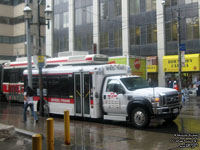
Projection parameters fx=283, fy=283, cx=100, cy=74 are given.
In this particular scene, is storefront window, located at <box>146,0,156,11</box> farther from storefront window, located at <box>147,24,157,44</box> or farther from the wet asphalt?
the wet asphalt

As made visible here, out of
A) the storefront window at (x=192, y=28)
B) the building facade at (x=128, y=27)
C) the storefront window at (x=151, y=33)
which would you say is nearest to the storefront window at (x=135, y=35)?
the building facade at (x=128, y=27)

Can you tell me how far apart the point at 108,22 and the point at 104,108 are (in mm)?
26291

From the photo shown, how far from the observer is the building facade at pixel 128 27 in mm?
30141

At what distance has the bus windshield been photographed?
38.0 feet

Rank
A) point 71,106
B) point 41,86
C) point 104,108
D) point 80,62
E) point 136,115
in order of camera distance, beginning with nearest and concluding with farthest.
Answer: point 136,115 < point 104,108 < point 71,106 < point 41,86 < point 80,62

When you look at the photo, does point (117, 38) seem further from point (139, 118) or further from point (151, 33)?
point (139, 118)

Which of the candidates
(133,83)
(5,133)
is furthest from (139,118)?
(5,133)

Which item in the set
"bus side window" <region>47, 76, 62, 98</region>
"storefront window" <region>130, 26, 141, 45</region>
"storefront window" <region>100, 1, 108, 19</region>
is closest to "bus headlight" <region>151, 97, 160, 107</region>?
"bus side window" <region>47, 76, 62, 98</region>

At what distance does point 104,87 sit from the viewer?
12258 millimetres

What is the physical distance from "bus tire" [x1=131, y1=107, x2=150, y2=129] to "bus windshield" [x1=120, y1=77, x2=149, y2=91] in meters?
1.01

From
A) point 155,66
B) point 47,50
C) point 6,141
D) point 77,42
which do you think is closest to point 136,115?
point 6,141

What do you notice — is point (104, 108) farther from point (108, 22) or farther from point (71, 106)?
point (108, 22)

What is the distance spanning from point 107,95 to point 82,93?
149 cm

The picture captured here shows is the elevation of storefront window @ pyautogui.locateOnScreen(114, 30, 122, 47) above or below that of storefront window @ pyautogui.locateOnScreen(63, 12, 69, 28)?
below
